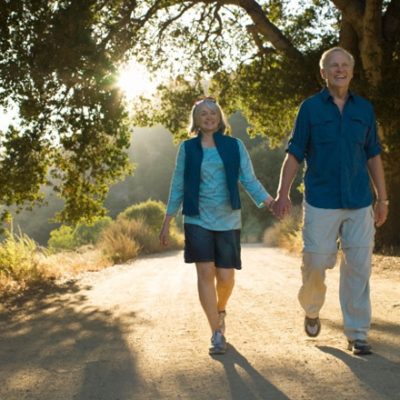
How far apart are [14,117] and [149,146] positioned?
55480mm

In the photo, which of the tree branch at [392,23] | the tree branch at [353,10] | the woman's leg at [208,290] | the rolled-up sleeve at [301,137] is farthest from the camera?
the tree branch at [392,23]

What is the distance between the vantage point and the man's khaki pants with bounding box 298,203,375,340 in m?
5.68

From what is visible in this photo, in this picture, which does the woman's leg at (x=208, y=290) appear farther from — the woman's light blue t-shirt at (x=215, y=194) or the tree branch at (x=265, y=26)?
the tree branch at (x=265, y=26)

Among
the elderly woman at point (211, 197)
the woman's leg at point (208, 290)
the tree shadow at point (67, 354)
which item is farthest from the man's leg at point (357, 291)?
the tree shadow at point (67, 354)

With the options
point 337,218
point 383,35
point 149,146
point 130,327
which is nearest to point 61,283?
point 130,327

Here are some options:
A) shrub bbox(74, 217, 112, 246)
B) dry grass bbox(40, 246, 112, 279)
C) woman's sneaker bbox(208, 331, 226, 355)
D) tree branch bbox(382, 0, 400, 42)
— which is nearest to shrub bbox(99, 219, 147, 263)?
dry grass bbox(40, 246, 112, 279)

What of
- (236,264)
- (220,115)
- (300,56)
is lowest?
(236,264)

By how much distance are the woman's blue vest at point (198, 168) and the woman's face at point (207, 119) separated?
0.29ft

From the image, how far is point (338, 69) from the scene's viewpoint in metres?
5.72

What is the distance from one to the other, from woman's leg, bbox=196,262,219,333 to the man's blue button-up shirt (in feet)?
3.26

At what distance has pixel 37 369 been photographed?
564cm

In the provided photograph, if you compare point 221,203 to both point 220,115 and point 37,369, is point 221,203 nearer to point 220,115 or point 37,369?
point 220,115

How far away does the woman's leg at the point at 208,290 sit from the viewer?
237 inches

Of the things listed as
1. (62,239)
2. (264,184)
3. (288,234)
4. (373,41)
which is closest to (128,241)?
(288,234)
